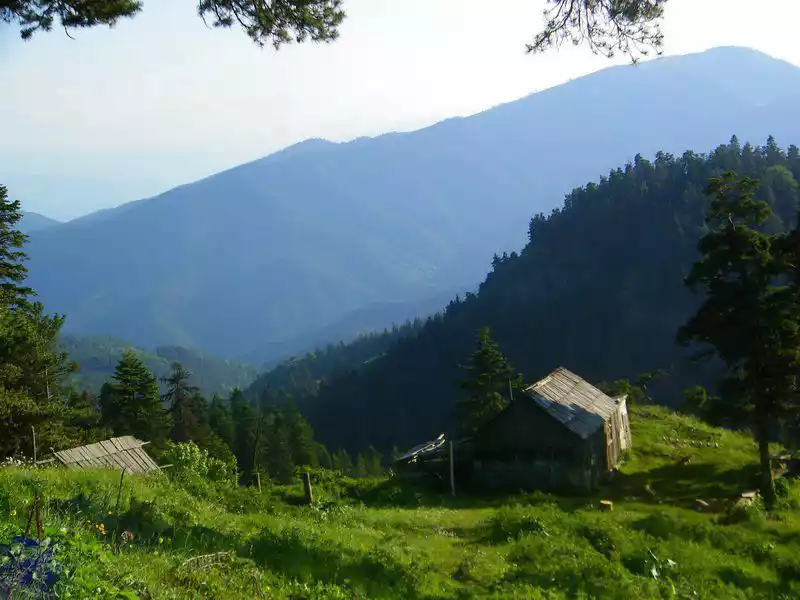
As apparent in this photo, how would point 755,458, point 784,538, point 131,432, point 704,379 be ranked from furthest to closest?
1. point 704,379
2. point 131,432
3. point 755,458
4. point 784,538

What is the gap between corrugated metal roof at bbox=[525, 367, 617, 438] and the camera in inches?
1296

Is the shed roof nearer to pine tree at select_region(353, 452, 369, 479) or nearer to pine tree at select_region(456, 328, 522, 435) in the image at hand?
pine tree at select_region(456, 328, 522, 435)

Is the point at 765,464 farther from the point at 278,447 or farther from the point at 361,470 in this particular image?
the point at 361,470

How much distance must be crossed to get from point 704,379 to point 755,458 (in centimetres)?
8144

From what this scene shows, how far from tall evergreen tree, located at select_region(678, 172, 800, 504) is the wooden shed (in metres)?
7.51

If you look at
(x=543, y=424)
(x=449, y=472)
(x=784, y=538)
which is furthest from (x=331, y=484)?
(x=784, y=538)

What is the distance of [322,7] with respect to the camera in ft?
49.9

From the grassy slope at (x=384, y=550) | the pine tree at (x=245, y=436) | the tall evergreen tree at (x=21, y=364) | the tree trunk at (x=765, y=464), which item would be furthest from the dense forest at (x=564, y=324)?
the grassy slope at (x=384, y=550)

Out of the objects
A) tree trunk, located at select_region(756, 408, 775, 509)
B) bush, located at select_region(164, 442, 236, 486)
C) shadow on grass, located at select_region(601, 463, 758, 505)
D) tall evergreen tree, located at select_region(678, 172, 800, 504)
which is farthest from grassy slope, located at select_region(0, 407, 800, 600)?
bush, located at select_region(164, 442, 236, 486)

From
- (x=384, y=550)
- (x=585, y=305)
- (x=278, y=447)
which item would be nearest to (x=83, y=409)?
(x=384, y=550)

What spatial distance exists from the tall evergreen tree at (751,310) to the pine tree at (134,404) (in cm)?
3958

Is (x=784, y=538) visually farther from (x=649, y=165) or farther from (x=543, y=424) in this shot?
(x=649, y=165)

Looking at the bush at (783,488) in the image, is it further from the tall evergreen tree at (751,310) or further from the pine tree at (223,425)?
the pine tree at (223,425)

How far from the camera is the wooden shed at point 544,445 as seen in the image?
1264 inches
